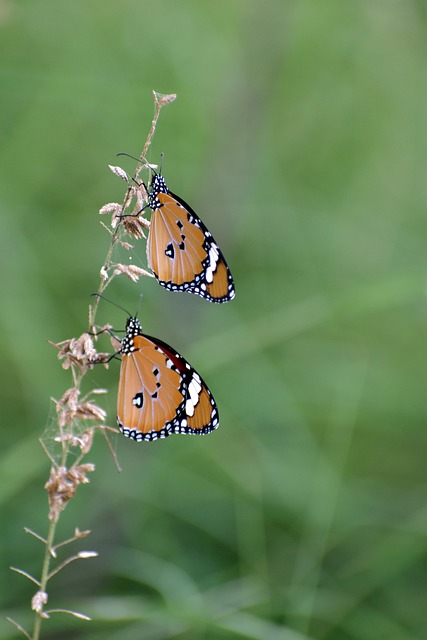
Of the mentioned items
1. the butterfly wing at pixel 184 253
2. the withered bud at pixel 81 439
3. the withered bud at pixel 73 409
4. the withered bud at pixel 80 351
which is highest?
the butterfly wing at pixel 184 253

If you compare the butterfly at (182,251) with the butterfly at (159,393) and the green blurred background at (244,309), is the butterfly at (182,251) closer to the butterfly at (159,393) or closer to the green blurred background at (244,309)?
the butterfly at (159,393)

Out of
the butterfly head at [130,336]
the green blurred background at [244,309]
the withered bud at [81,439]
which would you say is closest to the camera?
the withered bud at [81,439]

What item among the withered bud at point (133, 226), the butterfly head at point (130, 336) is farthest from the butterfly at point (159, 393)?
the withered bud at point (133, 226)

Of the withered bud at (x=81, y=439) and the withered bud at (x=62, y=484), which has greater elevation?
the withered bud at (x=81, y=439)

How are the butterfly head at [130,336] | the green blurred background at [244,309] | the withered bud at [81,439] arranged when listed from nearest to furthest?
the withered bud at [81,439] < the butterfly head at [130,336] < the green blurred background at [244,309]

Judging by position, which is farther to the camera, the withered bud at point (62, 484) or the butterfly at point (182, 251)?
the butterfly at point (182, 251)

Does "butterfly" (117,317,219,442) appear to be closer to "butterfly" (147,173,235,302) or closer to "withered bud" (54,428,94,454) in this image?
"butterfly" (147,173,235,302)

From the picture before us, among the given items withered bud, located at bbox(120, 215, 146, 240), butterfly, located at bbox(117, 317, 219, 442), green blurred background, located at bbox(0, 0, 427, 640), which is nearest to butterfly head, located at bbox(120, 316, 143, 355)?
butterfly, located at bbox(117, 317, 219, 442)
